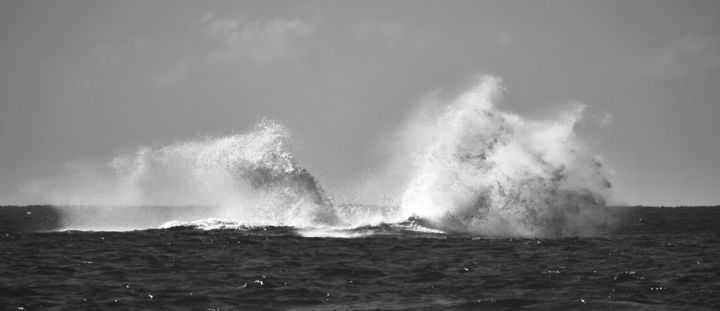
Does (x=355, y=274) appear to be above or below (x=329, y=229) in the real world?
below

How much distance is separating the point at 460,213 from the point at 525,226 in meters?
4.36

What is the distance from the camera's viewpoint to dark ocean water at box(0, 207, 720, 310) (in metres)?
16.2

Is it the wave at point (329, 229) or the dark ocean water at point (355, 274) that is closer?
the dark ocean water at point (355, 274)

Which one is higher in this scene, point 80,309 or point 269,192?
point 269,192

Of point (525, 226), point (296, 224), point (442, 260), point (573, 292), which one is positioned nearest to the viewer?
point (573, 292)

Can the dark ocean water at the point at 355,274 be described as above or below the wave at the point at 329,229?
below

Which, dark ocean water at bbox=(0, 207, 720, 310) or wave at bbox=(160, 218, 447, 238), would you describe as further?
wave at bbox=(160, 218, 447, 238)

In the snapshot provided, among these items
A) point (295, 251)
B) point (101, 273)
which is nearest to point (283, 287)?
point (101, 273)

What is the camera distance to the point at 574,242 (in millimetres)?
33781

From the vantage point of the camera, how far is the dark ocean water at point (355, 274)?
53.2 ft

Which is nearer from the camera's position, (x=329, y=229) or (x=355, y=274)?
(x=355, y=274)

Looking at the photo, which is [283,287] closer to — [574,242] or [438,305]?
[438,305]

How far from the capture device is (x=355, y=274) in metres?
21.3

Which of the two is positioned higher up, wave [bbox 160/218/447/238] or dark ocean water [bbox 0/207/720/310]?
wave [bbox 160/218/447/238]
